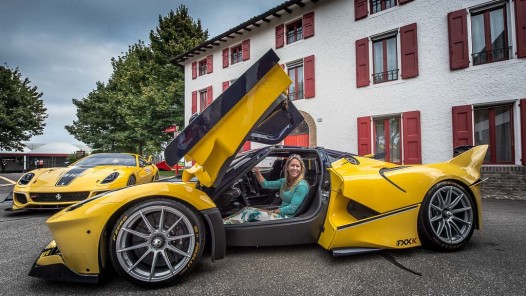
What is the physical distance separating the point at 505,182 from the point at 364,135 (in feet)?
12.7

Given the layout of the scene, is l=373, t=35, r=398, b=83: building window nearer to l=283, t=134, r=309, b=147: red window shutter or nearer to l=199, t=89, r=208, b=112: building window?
l=283, t=134, r=309, b=147: red window shutter

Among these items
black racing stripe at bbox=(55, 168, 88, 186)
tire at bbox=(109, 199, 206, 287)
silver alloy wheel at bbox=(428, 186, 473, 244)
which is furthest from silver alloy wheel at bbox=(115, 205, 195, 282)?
black racing stripe at bbox=(55, 168, 88, 186)

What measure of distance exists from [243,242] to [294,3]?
1084cm

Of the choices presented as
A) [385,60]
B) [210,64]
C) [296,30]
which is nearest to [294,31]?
[296,30]

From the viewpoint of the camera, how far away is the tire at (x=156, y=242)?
1.86 metres

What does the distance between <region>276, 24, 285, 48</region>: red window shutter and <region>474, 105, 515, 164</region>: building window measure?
776 cm

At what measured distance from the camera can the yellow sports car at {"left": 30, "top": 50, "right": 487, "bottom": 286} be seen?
1.83 meters

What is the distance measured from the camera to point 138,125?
16.6 meters

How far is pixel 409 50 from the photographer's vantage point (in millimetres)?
8344

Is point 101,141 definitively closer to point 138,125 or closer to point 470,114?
point 138,125

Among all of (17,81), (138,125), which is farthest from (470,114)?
(17,81)

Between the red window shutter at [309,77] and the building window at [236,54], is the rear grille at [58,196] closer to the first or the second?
the red window shutter at [309,77]

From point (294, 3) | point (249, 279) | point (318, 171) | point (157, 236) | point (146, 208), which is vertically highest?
point (294, 3)

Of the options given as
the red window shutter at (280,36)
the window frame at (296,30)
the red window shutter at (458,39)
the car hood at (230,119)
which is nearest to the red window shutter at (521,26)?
the red window shutter at (458,39)
